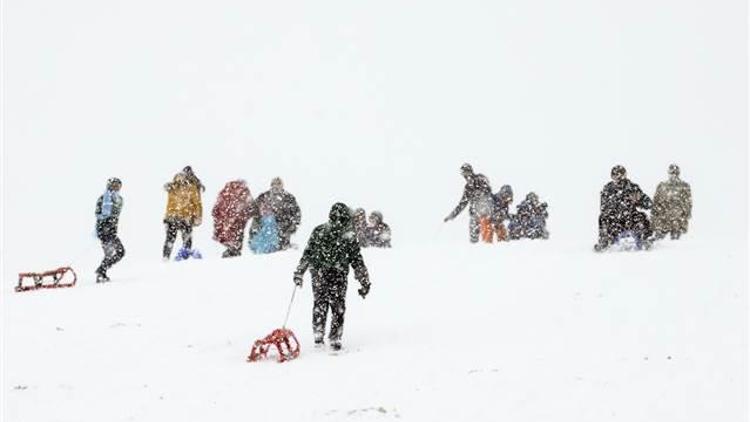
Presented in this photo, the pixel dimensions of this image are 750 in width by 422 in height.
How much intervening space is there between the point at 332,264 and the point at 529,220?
13.9 meters

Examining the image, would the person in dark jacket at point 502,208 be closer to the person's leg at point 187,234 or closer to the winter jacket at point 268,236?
the winter jacket at point 268,236

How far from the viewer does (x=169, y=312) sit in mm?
14789

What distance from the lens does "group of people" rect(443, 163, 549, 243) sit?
73.1 ft

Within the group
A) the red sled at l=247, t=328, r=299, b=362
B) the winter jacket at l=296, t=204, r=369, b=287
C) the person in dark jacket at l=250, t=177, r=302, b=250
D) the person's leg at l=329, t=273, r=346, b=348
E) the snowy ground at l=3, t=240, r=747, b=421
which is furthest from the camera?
the person in dark jacket at l=250, t=177, r=302, b=250

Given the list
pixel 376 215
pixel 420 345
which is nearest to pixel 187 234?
pixel 376 215

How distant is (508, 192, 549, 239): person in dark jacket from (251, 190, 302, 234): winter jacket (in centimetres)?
660

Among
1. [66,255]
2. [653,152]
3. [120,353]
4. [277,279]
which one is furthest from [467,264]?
[653,152]

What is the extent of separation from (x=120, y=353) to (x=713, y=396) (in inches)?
304

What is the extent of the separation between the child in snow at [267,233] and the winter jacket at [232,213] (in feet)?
1.45

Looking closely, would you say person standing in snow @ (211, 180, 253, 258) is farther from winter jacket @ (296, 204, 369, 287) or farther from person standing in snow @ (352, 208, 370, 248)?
winter jacket @ (296, 204, 369, 287)

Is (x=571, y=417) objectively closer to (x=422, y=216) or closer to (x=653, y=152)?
(x=422, y=216)

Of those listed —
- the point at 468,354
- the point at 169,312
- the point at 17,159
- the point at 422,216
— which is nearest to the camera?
the point at 468,354

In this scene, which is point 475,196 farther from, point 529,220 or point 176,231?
point 176,231

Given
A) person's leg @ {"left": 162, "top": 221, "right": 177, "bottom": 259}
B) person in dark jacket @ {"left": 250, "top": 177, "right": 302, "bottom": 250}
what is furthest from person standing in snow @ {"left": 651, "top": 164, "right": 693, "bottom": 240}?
person's leg @ {"left": 162, "top": 221, "right": 177, "bottom": 259}
